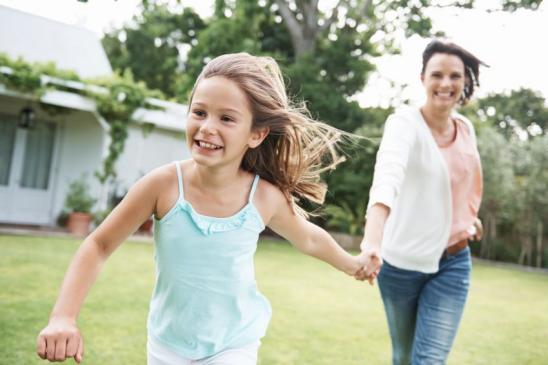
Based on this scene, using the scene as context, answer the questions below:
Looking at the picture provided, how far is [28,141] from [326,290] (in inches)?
347

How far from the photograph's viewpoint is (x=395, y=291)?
323 cm

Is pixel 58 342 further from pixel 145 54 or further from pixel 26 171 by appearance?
pixel 145 54

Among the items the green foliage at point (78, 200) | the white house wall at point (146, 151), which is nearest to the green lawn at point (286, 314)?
the green foliage at point (78, 200)

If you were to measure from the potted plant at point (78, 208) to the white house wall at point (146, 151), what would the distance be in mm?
1995

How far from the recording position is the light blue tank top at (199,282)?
2.21m

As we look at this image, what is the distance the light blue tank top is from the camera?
2207mm

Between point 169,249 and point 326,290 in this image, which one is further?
point 326,290

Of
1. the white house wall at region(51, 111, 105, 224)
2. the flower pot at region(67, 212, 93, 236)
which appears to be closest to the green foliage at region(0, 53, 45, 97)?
the white house wall at region(51, 111, 105, 224)

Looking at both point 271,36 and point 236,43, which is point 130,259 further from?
point 271,36

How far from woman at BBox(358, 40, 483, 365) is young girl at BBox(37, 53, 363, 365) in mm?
858

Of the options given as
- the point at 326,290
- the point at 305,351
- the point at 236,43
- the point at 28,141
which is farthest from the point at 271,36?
the point at 305,351

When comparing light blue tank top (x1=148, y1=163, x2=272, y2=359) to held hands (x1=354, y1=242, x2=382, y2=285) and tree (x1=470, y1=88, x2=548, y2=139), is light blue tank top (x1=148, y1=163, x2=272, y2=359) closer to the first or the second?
held hands (x1=354, y1=242, x2=382, y2=285)

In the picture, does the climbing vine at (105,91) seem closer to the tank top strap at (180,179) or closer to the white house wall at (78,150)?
the white house wall at (78,150)

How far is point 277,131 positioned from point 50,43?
606 inches
